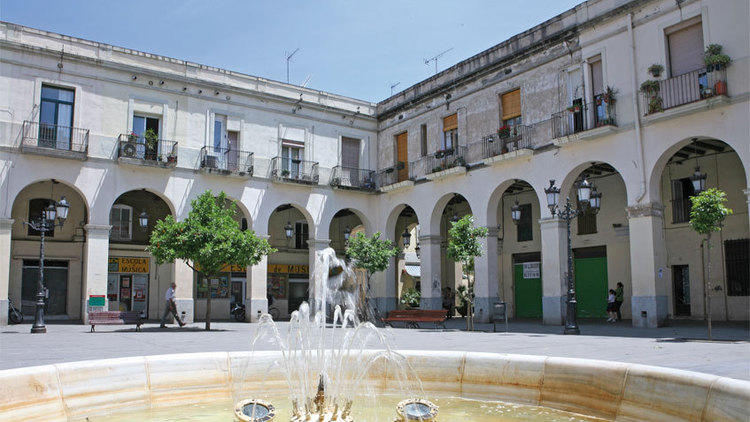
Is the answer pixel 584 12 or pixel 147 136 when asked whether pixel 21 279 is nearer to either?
pixel 147 136

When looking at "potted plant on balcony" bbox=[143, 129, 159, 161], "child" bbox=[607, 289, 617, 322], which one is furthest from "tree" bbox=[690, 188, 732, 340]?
"potted plant on balcony" bbox=[143, 129, 159, 161]

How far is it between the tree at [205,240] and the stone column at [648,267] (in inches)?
445

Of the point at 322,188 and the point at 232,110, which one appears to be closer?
the point at 232,110

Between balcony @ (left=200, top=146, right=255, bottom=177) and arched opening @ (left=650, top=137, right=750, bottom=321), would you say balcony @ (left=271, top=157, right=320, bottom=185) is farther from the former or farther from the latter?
arched opening @ (left=650, top=137, right=750, bottom=321)

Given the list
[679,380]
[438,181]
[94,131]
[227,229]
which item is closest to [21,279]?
[94,131]

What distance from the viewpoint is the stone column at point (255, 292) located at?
77.9 ft

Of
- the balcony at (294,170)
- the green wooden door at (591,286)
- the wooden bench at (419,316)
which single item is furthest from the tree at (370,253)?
the green wooden door at (591,286)

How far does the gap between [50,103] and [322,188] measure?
10828 mm

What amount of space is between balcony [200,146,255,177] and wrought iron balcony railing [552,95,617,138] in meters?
12.0

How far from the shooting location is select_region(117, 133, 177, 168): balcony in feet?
70.7

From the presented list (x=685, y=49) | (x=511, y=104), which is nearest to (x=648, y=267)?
(x=685, y=49)

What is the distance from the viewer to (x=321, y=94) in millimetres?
26828

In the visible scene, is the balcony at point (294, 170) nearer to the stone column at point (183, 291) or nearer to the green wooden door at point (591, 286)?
the stone column at point (183, 291)

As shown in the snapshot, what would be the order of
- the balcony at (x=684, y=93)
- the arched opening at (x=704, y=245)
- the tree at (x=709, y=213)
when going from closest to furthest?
1. the tree at (x=709, y=213)
2. the balcony at (x=684, y=93)
3. the arched opening at (x=704, y=245)
